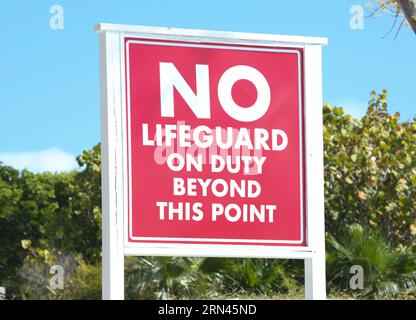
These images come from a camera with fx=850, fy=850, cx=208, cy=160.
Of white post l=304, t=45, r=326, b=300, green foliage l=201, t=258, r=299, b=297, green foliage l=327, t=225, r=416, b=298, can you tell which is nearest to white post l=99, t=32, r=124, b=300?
white post l=304, t=45, r=326, b=300

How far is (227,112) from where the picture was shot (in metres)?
7.05

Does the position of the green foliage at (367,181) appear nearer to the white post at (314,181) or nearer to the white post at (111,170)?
the white post at (314,181)

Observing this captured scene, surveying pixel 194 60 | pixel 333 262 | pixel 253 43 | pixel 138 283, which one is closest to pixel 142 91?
pixel 194 60

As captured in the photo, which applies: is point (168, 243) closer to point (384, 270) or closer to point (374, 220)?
point (384, 270)

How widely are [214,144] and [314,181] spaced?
96 cm

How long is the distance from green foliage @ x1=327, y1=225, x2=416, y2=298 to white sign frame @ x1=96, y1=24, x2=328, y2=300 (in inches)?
270

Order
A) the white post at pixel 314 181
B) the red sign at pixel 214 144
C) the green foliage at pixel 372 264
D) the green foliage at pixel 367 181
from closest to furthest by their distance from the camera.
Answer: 1. the red sign at pixel 214 144
2. the white post at pixel 314 181
3. the green foliage at pixel 372 264
4. the green foliage at pixel 367 181

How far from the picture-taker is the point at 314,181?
23.8ft

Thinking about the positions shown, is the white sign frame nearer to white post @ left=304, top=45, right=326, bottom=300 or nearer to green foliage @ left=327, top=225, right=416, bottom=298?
white post @ left=304, top=45, right=326, bottom=300

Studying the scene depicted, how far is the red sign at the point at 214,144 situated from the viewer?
6805 millimetres

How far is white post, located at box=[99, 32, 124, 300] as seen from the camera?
6641 millimetres

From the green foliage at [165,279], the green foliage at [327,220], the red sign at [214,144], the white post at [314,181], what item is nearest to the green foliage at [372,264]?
the green foliage at [327,220]

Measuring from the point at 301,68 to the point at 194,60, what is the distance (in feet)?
3.21

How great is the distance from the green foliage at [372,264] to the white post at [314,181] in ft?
22.4
